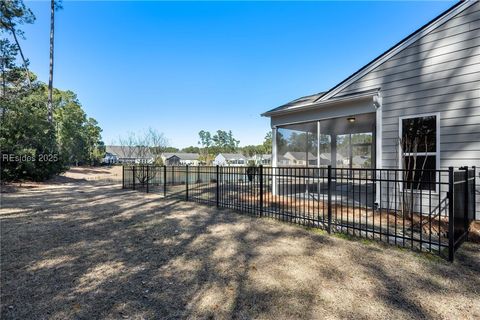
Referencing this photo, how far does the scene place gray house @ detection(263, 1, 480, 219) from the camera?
4.94 metres

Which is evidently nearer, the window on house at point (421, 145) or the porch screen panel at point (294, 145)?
the window on house at point (421, 145)

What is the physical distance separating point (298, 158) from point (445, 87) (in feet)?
15.1

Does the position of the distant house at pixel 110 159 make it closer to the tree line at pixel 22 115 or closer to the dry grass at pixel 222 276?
the tree line at pixel 22 115

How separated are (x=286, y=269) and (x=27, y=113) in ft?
52.5

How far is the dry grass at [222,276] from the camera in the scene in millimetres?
2203

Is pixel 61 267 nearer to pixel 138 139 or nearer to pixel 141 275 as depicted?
pixel 141 275

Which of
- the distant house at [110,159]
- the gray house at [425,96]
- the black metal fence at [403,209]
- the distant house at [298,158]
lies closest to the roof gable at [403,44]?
the gray house at [425,96]

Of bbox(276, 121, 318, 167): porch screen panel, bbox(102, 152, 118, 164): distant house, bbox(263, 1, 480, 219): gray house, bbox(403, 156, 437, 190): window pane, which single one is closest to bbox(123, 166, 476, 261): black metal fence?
bbox(403, 156, 437, 190): window pane

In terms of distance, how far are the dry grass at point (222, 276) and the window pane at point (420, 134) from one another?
250 centimetres

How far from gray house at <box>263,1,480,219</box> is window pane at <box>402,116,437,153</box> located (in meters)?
0.02

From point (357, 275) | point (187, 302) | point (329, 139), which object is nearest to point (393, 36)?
point (329, 139)

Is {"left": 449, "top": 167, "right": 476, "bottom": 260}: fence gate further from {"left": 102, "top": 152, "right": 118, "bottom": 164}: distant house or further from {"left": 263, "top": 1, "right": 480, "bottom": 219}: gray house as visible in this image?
{"left": 102, "top": 152, "right": 118, "bottom": 164}: distant house

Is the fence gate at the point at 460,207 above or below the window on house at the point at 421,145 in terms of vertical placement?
below

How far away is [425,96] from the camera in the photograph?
18.0 ft
